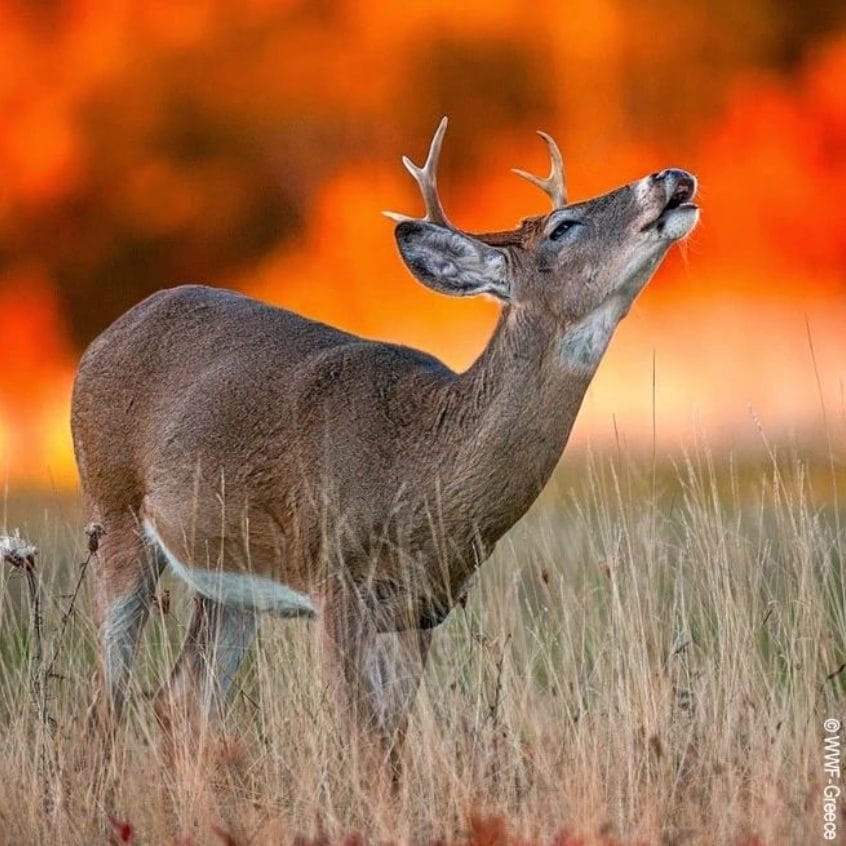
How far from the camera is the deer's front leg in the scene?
6.46m

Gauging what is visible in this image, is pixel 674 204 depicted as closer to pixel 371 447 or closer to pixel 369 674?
pixel 371 447

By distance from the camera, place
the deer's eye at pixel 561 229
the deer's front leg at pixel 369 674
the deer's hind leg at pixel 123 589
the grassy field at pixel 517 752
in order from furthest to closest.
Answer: the deer's hind leg at pixel 123 589 < the deer's eye at pixel 561 229 < the deer's front leg at pixel 369 674 < the grassy field at pixel 517 752

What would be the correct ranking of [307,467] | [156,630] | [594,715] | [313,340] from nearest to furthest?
[594,715] → [307,467] → [313,340] → [156,630]

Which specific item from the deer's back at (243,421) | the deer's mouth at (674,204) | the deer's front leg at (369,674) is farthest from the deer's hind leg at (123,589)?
the deer's mouth at (674,204)

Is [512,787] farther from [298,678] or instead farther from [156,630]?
[156,630]

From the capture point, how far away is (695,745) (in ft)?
19.7

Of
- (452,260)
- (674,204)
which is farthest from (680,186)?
(452,260)

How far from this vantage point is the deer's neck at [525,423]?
21.5ft

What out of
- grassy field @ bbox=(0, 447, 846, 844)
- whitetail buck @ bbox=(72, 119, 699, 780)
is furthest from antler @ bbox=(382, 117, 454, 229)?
grassy field @ bbox=(0, 447, 846, 844)

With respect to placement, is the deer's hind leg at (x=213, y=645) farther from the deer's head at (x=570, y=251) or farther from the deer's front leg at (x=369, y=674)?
the deer's head at (x=570, y=251)

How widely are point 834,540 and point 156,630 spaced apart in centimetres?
283

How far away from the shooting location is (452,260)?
686cm

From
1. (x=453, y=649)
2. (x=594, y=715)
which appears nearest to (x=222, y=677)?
(x=453, y=649)

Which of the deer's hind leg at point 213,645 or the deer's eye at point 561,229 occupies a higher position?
the deer's eye at point 561,229
